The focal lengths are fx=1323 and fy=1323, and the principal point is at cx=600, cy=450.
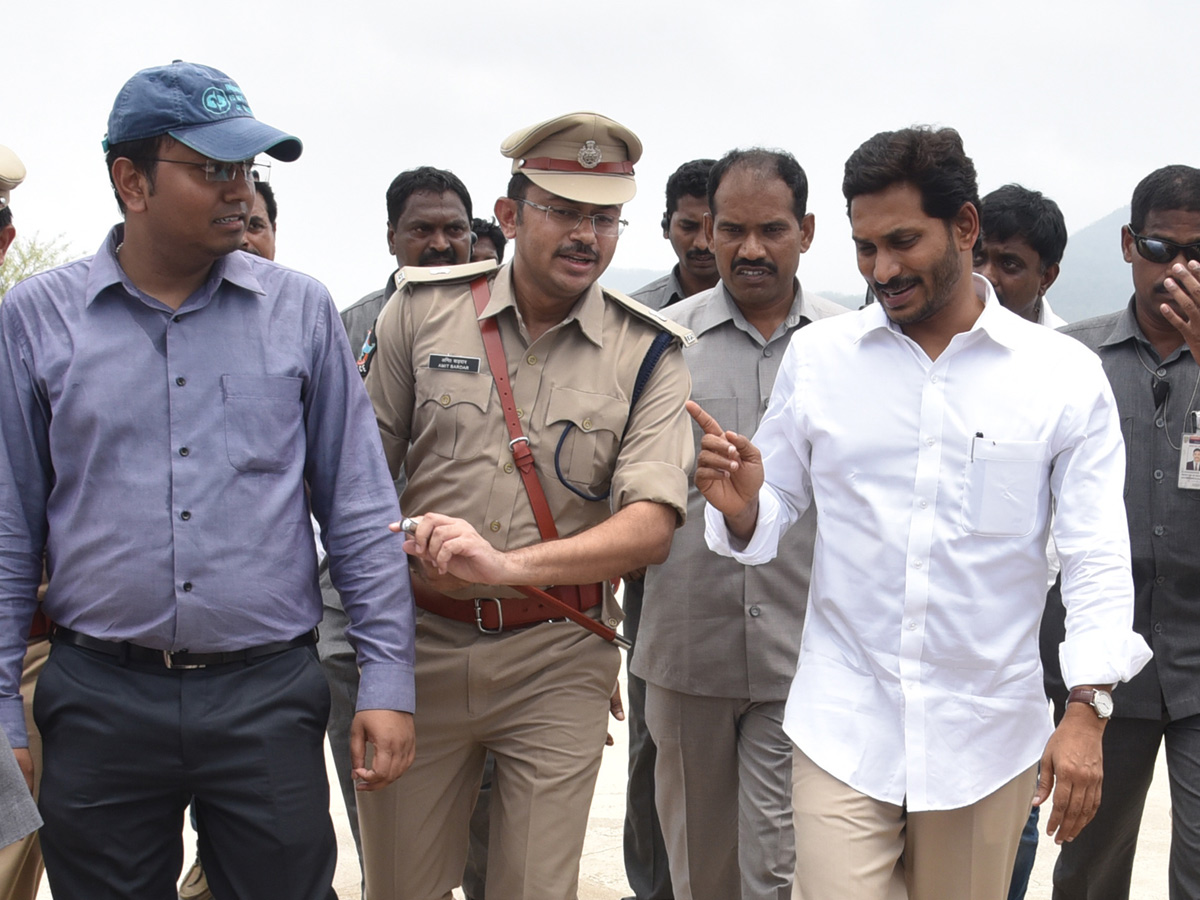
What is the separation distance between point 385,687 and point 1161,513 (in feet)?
7.85

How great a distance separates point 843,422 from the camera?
326cm

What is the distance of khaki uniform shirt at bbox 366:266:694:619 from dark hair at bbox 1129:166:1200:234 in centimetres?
157

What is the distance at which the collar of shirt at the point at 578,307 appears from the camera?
145 inches

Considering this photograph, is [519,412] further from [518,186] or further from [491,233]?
[491,233]

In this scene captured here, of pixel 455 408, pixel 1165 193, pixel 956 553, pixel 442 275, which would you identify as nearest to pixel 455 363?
pixel 455 408

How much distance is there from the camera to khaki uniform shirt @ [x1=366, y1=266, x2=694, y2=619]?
3.57m

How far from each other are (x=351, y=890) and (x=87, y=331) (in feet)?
10.1

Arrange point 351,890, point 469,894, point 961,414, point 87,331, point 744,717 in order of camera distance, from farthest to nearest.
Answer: point 351,890 → point 469,894 → point 744,717 → point 961,414 → point 87,331

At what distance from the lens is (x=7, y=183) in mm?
3928

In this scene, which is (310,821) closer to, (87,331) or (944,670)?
(87,331)

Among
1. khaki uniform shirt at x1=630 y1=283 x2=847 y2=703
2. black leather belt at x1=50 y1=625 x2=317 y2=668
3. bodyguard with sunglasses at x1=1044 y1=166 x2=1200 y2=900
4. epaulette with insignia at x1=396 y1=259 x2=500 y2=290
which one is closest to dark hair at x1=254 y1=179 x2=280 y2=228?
epaulette with insignia at x1=396 y1=259 x2=500 y2=290

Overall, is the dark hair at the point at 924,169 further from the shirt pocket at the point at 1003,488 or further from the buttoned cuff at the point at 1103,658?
the buttoned cuff at the point at 1103,658

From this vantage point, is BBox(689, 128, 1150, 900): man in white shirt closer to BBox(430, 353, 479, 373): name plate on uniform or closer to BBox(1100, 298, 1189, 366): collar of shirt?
BBox(430, 353, 479, 373): name plate on uniform

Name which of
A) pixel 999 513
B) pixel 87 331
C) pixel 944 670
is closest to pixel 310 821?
pixel 87 331
